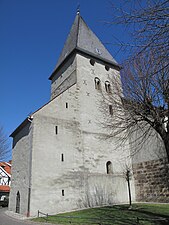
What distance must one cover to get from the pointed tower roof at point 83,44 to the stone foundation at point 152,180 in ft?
34.1

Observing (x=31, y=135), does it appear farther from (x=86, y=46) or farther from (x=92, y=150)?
(x=86, y=46)

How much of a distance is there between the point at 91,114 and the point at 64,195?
6.94 m

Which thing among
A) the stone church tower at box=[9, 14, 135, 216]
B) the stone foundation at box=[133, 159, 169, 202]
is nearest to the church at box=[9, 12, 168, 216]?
the stone church tower at box=[9, 14, 135, 216]

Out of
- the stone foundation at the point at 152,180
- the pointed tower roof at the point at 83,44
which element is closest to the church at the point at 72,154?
the stone foundation at the point at 152,180

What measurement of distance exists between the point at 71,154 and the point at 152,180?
6.58 metres

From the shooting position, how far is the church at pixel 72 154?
13.4m

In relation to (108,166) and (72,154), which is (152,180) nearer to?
(108,166)

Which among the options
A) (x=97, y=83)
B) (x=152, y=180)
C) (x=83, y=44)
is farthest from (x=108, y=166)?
(x=83, y=44)

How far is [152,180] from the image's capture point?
1592 cm

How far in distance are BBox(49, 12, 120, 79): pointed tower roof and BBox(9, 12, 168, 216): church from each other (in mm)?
326

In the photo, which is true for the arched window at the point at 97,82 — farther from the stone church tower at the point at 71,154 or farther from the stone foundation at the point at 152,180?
the stone foundation at the point at 152,180

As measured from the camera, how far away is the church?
13.4m

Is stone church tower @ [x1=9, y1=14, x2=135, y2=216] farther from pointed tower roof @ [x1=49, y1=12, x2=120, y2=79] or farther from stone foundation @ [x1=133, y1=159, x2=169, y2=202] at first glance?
stone foundation @ [x1=133, y1=159, x2=169, y2=202]

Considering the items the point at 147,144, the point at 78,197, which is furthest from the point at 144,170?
the point at 78,197
